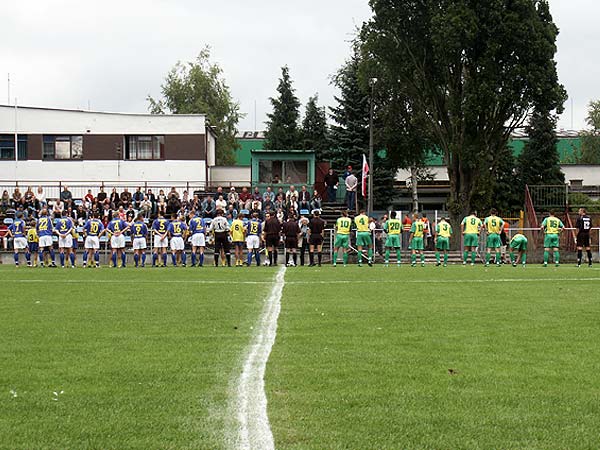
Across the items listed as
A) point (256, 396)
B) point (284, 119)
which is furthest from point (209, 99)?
point (256, 396)

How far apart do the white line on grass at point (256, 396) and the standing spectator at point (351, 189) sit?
29.7 m

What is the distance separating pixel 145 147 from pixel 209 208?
14.6 m

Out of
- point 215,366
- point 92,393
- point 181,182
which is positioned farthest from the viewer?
point 181,182

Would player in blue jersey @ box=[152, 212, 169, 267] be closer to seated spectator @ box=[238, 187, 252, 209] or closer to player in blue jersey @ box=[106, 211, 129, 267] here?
player in blue jersey @ box=[106, 211, 129, 267]

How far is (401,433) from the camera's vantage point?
20.2 feet

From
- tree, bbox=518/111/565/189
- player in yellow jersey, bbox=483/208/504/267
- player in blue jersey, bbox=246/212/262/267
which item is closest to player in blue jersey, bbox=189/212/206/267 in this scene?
player in blue jersey, bbox=246/212/262/267

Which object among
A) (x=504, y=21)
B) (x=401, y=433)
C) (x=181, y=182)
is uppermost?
(x=504, y=21)

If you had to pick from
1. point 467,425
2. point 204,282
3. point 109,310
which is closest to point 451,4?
point 204,282

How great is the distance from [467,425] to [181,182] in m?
43.5

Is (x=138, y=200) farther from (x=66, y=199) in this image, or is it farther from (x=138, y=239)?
(x=138, y=239)

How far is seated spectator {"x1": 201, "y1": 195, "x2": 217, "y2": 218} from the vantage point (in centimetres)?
3667

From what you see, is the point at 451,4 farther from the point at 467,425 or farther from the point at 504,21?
the point at 467,425

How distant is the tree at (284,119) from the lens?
222 ft

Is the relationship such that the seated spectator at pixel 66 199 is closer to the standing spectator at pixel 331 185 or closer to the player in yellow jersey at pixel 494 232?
the standing spectator at pixel 331 185
